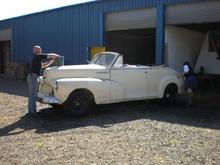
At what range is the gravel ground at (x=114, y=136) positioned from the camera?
7.01 m

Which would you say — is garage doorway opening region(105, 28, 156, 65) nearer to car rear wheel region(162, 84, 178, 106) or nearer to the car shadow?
car rear wheel region(162, 84, 178, 106)

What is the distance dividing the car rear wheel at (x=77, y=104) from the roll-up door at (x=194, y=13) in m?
6.86

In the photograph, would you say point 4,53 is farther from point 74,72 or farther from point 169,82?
point 74,72

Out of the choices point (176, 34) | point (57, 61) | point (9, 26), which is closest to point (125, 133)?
point (57, 61)

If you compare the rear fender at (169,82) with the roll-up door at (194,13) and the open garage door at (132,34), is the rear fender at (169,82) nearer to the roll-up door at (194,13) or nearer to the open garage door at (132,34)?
the roll-up door at (194,13)

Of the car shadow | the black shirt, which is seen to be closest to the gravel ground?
the car shadow

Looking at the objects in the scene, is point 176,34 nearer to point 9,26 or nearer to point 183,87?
point 183,87

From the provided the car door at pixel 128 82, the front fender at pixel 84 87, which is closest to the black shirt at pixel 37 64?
the front fender at pixel 84 87

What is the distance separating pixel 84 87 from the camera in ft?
35.9

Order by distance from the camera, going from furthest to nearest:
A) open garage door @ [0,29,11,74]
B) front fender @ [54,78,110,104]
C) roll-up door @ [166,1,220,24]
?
open garage door @ [0,29,11,74], roll-up door @ [166,1,220,24], front fender @ [54,78,110,104]

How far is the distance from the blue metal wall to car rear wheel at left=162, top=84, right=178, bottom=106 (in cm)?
434

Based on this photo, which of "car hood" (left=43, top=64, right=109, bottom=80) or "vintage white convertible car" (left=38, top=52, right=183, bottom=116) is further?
"car hood" (left=43, top=64, right=109, bottom=80)

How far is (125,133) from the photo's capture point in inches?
352

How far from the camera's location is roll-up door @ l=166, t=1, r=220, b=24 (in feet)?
50.8
